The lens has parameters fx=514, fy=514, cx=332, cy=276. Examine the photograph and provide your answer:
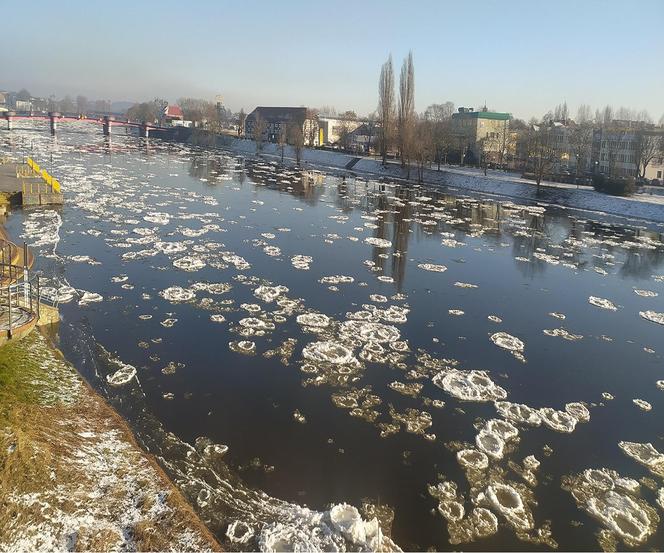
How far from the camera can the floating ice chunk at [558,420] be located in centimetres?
952

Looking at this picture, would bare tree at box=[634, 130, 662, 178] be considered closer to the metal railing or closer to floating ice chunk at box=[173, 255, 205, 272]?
floating ice chunk at box=[173, 255, 205, 272]

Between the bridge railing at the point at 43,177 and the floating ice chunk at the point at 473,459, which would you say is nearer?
the floating ice chunk at the point at 473,459

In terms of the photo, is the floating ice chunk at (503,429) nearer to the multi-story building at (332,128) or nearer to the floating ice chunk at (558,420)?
the floating ice chunk at (558,420)

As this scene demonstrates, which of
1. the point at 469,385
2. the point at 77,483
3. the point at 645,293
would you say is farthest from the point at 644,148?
the point at 77,483

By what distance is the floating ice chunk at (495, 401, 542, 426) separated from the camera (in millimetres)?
9688

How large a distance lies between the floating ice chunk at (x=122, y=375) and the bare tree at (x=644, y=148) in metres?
59.6

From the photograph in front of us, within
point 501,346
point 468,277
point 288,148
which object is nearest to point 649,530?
point 501,346

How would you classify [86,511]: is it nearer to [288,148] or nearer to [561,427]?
[561,427]

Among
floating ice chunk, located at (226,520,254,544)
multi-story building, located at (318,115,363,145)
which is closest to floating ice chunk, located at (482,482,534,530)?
floating ice chunk, located at (226,520,254,544)

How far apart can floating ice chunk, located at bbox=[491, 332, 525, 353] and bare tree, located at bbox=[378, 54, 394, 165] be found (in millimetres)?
51993

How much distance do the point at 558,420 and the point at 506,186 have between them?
144 ft

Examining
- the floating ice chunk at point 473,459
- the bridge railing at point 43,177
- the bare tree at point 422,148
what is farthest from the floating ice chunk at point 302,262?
the bare tree at point 422,148

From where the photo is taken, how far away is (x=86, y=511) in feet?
21.3

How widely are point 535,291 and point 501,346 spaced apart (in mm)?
5814
